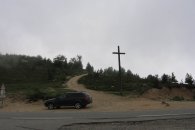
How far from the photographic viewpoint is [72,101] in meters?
41.9

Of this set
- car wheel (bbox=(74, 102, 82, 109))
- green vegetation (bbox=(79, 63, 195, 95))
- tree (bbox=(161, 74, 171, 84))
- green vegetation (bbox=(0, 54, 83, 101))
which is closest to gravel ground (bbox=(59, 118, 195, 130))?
car wheel (bbox=(74, 102, 82, 109))

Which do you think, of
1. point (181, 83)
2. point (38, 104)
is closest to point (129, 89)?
point (181, 83)

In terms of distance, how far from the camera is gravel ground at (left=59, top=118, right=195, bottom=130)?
18.9 meters

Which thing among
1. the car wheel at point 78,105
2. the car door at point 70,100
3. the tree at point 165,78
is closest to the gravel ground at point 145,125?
the car wheel at point 78,105

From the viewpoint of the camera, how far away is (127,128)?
61.9 feet

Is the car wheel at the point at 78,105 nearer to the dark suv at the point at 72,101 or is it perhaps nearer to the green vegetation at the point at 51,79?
the dark suv at the point at 72,101

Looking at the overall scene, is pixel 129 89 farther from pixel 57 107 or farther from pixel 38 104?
pixel 57 107

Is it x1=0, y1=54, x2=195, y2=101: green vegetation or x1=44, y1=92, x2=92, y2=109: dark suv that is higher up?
x1=0, y1=54, x2=195, y2=101: green vegetation

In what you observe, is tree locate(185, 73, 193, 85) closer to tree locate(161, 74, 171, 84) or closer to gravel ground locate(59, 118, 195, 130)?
tree locate(161, 74, 171, 84)

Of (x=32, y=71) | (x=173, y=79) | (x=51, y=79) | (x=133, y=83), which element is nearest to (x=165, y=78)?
(x=173, y=79)

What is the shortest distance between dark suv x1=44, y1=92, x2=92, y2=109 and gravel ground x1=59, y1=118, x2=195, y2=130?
2043 centimetres

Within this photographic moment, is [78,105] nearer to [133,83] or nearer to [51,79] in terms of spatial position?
[133,83]

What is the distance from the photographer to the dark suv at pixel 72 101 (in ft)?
137

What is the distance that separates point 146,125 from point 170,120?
222 centimetres
